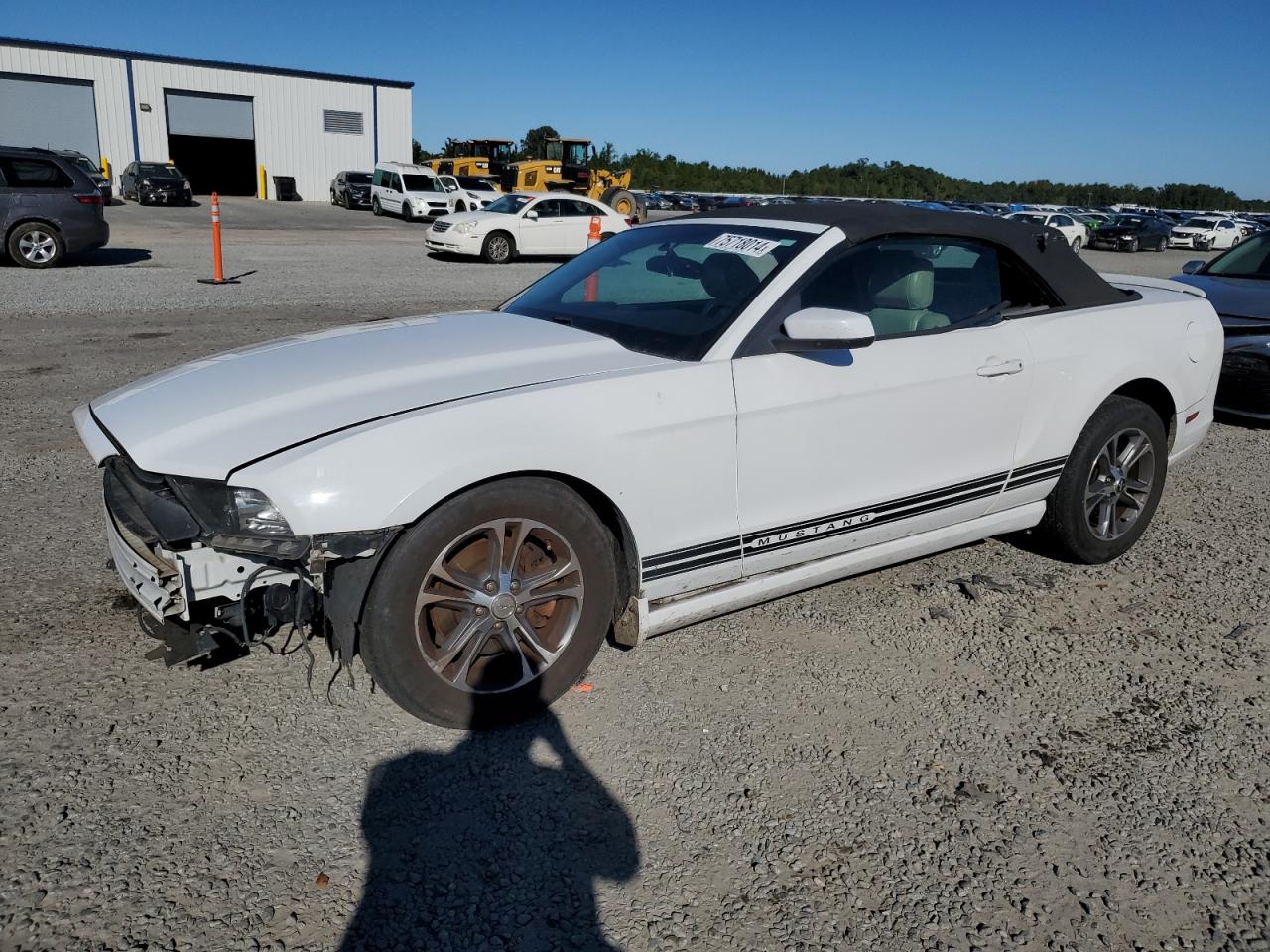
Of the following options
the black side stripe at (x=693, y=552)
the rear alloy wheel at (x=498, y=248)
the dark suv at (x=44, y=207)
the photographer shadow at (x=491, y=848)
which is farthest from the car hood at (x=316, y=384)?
the rear alloy wheel at (x=498, y=248)

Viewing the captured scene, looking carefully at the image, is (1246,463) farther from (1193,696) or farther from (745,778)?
(745,778)

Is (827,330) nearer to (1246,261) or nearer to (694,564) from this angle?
(694,564)

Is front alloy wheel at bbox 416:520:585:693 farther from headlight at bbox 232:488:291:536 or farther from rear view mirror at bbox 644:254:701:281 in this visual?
rear view mirror at bbox 644:254:701:281

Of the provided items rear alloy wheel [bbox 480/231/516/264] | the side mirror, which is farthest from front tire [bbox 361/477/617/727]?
rear alloy wheel [bbox 480/231/516/264]

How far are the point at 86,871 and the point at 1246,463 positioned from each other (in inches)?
269

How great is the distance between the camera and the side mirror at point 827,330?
326cm

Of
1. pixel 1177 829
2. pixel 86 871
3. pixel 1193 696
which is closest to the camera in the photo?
pixel 86 871

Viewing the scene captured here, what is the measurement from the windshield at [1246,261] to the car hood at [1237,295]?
5.9 inches

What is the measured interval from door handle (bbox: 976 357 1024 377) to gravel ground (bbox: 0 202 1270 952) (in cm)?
98

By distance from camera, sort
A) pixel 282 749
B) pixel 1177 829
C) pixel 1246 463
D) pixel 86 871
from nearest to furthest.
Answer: pixel 86 871, pixel 1177 829, pixel 282 749, pixel 1246 463

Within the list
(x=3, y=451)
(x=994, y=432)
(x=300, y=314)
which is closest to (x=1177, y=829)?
(x=994, y=432)

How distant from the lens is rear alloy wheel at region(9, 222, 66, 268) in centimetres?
1474

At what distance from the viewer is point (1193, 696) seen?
3514mm

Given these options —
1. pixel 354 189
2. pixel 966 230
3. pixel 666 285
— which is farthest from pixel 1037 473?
pixel 354 189
